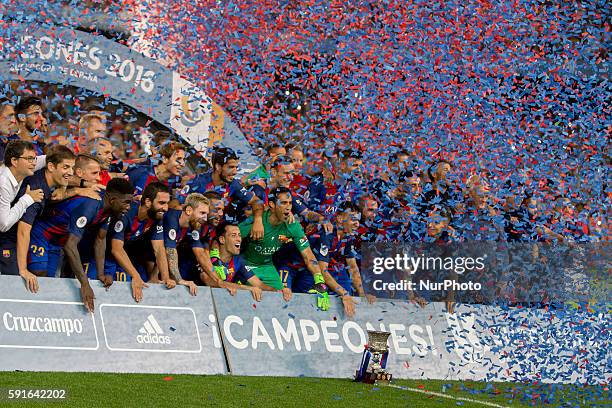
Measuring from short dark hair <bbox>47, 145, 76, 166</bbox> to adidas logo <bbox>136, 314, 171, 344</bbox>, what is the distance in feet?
5.47

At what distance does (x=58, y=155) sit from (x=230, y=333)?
95.4 inches

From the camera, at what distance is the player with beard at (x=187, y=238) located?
10.0 meters

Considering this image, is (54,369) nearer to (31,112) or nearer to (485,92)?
(31,112)

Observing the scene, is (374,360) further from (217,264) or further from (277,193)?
(277,193)

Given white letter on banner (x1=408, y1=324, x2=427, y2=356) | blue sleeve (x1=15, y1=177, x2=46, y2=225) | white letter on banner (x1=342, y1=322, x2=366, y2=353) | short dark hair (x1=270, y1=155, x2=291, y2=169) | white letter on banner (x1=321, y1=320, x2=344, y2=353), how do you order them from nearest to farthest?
blue sleeve (x1=15, y1=177, x2=46, y2=225)
white letter on banner (x1=321, y1=320, x2=344, y2=353)
white letter on banner (x1=342, y1=322, x2=366, y2=353)
white letter on banner (x1=408, y1=324, x2=427, y2=356)
short dark hair (x1=270, y1=155, x2=291, y2=169)

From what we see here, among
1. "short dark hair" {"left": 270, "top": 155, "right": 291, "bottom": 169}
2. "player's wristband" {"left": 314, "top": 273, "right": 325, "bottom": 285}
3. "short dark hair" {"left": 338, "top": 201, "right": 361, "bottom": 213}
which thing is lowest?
"player's wristband" {"left": 314, "top": 273, "right": 325, "bottom": 285}

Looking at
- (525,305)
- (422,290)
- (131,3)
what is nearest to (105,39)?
(131,3)

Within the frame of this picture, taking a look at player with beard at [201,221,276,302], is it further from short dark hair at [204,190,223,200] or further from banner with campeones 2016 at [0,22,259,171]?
banner with campeones 2016 at [0,22,259,171]

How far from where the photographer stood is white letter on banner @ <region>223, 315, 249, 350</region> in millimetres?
9961

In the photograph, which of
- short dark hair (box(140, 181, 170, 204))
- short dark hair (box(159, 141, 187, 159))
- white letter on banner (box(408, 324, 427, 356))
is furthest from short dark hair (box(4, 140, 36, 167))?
white letter on banner (box(408, 324, 427, 356))

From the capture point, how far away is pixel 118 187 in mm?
9266

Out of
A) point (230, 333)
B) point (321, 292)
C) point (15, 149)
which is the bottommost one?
point (230, 333)

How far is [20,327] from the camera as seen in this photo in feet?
28.7

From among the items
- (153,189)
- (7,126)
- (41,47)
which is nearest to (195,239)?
(153,189)
